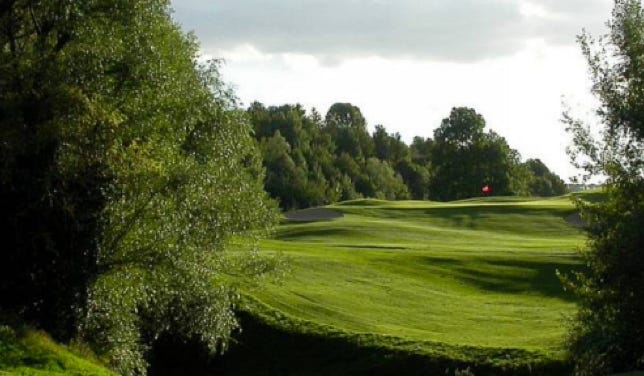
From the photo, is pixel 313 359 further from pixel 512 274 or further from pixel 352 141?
pixel 352 141

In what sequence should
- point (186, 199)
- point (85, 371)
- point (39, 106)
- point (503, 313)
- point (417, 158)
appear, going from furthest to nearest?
point (417, 158)
point (503, 313)
point (186, 199)
point (39, 106)
point (85, 371)

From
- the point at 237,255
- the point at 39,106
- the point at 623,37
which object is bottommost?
the point at 237,255

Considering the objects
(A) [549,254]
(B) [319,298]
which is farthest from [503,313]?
(A) [549,254]

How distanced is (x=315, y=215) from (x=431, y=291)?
47778 millimetres

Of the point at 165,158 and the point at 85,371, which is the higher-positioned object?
the point at 165,158

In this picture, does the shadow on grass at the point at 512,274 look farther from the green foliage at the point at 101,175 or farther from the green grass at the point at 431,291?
the green foliage at the point at 101,175

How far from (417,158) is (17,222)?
526 ft

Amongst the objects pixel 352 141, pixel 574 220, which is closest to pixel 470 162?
pixel 352 141

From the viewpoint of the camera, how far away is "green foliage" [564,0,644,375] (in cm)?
2414

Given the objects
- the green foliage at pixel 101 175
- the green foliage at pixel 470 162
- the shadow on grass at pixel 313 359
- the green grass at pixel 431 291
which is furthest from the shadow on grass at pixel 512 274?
the green foliage at pixel 470 162

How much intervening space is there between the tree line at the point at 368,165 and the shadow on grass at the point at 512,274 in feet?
238

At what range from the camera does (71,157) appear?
23.5 m

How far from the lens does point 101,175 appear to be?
23.7 meters

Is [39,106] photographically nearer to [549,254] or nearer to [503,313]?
[503,313]
